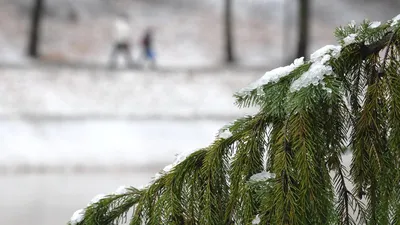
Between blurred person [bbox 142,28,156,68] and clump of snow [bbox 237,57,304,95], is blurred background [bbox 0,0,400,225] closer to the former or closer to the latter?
blurred person [bbox 142,28,156,68]

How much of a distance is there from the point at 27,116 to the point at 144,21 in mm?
4686

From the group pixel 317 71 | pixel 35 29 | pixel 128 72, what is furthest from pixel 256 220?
pixel 35 29

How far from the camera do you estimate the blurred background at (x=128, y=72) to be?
965cm

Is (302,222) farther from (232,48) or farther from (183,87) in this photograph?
(232,48)

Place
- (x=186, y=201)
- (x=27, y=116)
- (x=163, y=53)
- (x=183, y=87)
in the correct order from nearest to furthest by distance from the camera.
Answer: (x=186, y=201) → (x=27, y=116) → (x=183, y=87) → (x=163, y=53)

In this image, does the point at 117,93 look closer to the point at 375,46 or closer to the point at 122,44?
the point at 122,44

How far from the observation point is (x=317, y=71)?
1.15 m

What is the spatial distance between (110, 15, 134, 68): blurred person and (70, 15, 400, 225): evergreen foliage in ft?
40.1

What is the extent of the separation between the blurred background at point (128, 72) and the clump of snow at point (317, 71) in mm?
6591

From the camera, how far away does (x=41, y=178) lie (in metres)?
8.23

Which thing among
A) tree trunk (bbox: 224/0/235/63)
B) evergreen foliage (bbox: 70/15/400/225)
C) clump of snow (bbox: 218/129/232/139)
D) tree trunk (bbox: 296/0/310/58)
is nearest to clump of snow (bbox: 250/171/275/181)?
evergreen foliage (bbox: 70/15/400/225)

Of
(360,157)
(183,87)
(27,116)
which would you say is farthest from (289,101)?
(183,87)

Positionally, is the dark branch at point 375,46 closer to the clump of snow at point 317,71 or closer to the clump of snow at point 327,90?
the clump of snow at point 317,71

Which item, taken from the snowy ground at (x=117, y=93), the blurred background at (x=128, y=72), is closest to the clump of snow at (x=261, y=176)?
the blurred background at (x=128, y=72)
